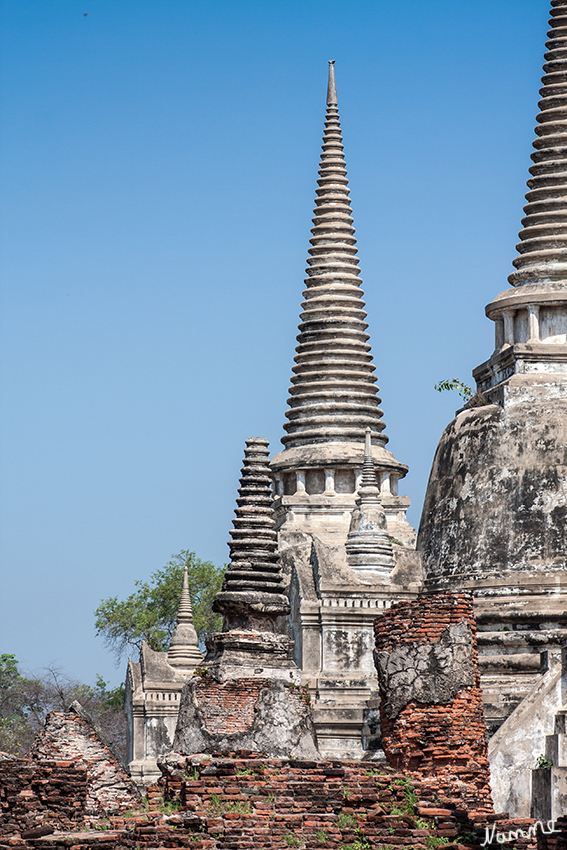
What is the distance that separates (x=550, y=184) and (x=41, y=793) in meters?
18.6

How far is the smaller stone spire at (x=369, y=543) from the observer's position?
113 ft

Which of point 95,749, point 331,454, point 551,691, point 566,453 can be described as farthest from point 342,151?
point 95,749

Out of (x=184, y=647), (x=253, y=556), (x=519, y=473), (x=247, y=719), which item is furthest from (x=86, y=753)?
(x=184, y=647)

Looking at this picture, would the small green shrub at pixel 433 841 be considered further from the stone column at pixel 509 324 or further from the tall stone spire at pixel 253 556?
the stone column at pixel 509 324

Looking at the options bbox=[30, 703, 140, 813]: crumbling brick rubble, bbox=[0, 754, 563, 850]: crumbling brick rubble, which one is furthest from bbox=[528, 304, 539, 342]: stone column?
bbox=[0, 754, 563, 850]: crumbling brick rubble

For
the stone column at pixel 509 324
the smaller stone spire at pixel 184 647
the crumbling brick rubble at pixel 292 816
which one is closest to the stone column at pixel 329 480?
the smaller stone spire at pixel 184 647

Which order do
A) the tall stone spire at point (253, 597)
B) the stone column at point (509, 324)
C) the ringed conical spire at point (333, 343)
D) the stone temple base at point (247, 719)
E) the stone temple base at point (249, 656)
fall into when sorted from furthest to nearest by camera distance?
the ringed conical spire at point (333, 343) → the stone column at point (509, 324) → the tall stone spire at point (253, 597) → the stone temple base at point (249, 656) → the stone temple base at point (247, 719)

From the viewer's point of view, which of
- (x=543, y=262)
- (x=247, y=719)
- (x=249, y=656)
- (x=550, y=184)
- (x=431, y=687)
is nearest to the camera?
(x=431, y=687)

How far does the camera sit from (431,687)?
60.6 feet

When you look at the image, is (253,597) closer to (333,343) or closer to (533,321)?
(533,321)

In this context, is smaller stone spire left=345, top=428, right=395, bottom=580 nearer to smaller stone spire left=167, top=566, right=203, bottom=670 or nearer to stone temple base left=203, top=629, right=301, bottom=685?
smaller stone spire left=167, top=566, right=203, bottom=670

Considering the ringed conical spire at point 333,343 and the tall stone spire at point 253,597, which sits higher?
the ringed conical spire at point 333,343

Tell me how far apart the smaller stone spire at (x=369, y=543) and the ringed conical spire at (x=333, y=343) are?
958 cm

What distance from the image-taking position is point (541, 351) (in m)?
29.7
